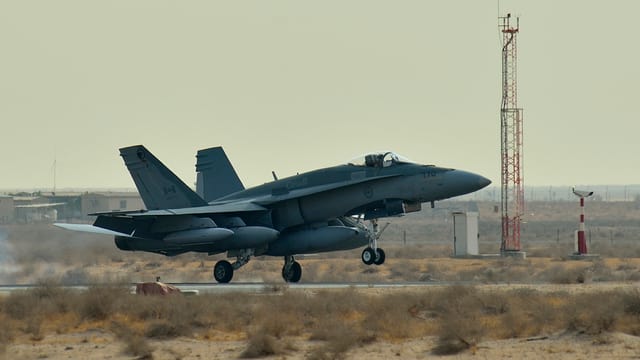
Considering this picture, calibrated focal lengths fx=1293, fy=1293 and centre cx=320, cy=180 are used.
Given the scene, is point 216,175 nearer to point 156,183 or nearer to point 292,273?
point 156,183

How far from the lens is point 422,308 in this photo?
3075 cm

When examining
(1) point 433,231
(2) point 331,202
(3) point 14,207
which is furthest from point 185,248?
(3) point 14,207

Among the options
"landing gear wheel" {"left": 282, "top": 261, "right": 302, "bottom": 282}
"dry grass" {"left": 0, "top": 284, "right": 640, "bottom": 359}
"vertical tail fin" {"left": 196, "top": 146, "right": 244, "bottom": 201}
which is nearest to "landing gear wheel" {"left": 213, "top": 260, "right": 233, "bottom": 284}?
"landing gear wheel" {"left": 282, "top": 261, "right": 302, "bottom": 282}

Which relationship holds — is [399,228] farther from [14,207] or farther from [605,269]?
[605,269]

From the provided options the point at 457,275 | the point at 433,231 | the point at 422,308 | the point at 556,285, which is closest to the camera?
the point at 422,308

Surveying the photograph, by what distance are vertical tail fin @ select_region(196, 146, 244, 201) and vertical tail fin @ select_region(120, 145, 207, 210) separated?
3.48 meters

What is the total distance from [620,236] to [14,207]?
207 ft

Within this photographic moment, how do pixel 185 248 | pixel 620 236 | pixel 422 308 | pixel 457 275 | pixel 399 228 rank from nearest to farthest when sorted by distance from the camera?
pixel 422 308 → pixel 185 248 → pixel 457 275 → pixel 620 236 → pixel 399 228

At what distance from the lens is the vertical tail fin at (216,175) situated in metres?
47.4

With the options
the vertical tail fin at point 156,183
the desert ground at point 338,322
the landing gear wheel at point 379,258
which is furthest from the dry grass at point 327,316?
the vertical tail fin at point 156,183

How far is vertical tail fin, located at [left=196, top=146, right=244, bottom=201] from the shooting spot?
47.4 meters

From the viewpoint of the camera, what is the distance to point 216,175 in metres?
47.5

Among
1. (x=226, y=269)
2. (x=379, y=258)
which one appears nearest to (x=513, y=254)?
(x=379, y=258)

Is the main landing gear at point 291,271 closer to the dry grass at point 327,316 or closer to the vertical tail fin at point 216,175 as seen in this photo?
the vertical tail fin at point 216,175
